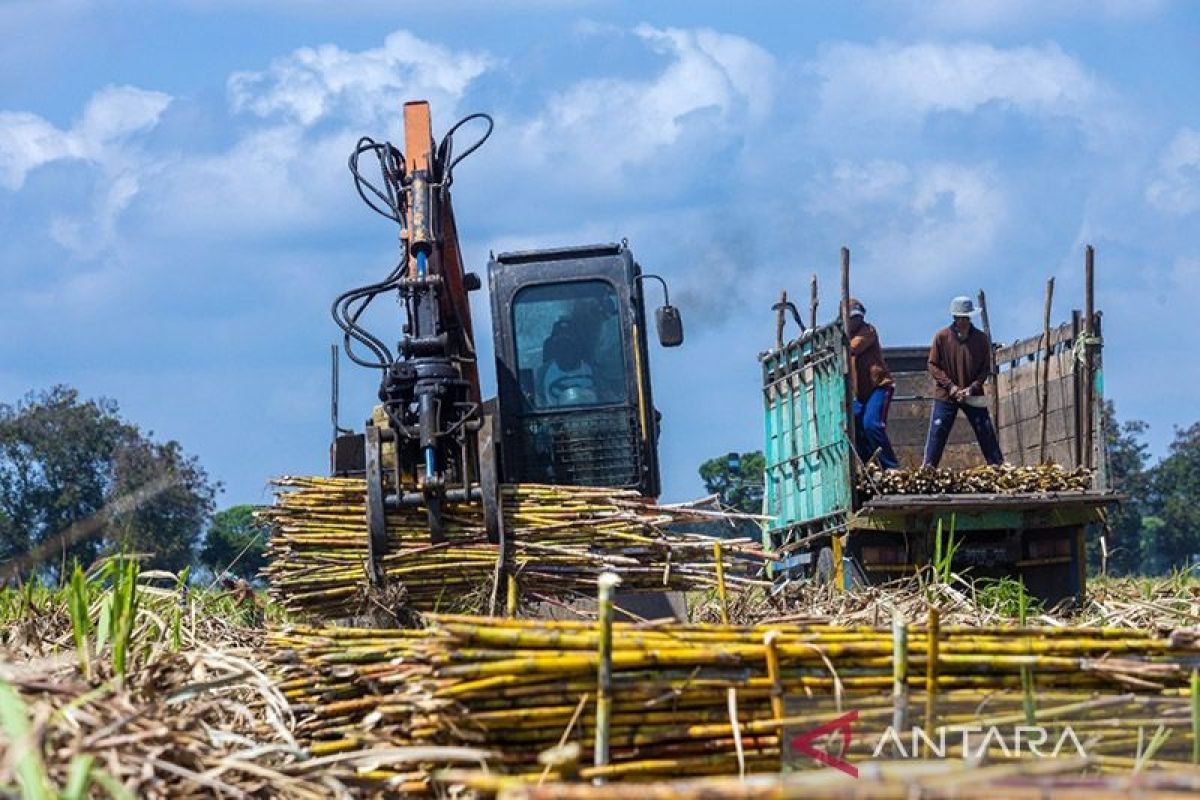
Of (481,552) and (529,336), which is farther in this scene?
(529,336)

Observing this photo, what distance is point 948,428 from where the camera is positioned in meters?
18.0

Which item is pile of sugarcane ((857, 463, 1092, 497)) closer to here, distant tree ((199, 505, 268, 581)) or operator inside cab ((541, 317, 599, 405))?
operator inside cab ((541, 317, 599, 405))

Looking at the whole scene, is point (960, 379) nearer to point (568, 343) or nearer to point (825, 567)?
point (825, 567)

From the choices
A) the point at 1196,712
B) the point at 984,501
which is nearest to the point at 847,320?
the point at 984,501

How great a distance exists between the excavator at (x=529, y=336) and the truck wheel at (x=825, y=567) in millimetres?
2409

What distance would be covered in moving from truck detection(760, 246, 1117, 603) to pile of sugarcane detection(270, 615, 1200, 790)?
7397 millimetres

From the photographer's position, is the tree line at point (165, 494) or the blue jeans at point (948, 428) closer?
the blue jeans at point (948, 428)

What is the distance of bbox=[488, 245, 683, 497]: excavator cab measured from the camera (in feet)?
47.1

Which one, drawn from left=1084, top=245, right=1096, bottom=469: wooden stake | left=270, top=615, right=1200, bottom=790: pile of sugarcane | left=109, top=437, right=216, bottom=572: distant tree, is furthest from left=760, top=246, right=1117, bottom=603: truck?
left=109, top=437, right=216, bottom=572: distant tree

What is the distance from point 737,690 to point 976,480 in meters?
9.90

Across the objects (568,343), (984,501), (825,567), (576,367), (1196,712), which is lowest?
(1196,712)

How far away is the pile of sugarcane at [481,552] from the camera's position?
12016 mm

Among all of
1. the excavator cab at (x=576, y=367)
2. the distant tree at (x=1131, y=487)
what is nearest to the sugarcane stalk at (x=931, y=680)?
the excavator cab at (x=576, y=367)

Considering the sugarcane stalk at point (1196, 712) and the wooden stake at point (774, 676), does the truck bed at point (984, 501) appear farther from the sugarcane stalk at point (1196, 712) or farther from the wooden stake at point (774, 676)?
the sugarcane stalk at point (1196, 712)
